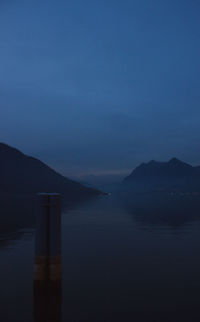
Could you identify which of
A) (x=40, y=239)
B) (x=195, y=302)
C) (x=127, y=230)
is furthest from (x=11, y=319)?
(x=127, y=230)

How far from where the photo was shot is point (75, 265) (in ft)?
61.5

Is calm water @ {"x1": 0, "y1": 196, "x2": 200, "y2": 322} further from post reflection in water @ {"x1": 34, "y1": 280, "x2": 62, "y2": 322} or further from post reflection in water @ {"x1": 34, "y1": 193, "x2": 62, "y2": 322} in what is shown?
post reflection in water @ {"x1": 34, "y1": 193, "x2": 62, "y2": 322}

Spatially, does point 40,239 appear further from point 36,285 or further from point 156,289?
point 156,289

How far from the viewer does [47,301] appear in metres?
11.9

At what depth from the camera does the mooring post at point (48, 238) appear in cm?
1117

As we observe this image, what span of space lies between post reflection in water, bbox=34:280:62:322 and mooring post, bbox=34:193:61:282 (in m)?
0.70

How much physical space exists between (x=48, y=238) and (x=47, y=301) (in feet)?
9.86

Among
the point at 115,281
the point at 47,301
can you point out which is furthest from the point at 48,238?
the point at 115,281

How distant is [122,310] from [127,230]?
81.2ft

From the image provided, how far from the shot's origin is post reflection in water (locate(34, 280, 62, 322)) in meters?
10.9

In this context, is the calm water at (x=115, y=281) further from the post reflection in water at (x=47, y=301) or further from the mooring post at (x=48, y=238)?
the mooring post at (x=48, y=238)

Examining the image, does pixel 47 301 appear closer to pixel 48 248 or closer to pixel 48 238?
pixel 48 248

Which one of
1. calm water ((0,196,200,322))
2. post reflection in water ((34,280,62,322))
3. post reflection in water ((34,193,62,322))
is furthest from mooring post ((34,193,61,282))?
calm water ((0,196,200,322))

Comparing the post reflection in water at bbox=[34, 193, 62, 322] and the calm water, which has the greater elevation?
the post reflection in water at bbox=[34, 193, 62, 322]
